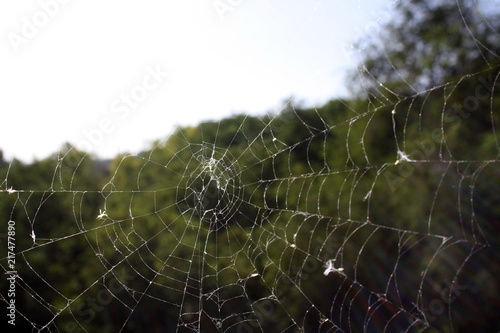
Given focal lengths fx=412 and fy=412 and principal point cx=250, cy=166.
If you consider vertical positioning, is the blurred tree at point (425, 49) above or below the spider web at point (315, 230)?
above

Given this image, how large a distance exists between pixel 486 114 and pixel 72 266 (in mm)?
9149

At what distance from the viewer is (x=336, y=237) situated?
8.49 metres

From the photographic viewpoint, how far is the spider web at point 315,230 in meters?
6.45

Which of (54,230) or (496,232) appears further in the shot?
(54,230)

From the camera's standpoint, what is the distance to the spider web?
645 cm

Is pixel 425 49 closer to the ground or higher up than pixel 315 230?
higher up

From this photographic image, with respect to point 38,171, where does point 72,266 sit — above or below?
below

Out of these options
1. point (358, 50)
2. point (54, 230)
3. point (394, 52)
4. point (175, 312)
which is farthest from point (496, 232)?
point (54, 230)

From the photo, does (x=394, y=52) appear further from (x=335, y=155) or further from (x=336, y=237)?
(x=336, y=237)

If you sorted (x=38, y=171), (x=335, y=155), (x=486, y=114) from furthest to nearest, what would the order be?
(x=335, y=155) < (x=38, y=171) < (x=486, y=114)

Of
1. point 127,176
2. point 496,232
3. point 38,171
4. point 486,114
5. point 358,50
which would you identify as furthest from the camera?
point 127,176

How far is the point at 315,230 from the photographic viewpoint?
8555 millimetres

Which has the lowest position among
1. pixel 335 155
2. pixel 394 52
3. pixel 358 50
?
pixel 358 50

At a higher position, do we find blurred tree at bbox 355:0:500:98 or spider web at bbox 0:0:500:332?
blurred tree at bbox 355:0:500:98
